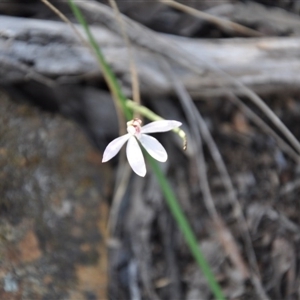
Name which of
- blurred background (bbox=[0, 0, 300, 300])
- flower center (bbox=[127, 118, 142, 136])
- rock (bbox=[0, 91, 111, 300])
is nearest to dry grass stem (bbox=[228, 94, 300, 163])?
blurred background (bbox=[0, 0, 300, 300])

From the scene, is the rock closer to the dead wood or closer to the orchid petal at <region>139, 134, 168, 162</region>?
the dead wood

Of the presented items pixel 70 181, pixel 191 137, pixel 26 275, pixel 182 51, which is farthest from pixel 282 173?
pixel 26 275

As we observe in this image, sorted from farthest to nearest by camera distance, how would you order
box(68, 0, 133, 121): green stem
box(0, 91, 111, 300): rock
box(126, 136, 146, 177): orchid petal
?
1. box(0, 91, 111, 300): rock
2. box(68, 0, 133, 121): green stem
3. box(126, 136, 146, 177): orchid petal

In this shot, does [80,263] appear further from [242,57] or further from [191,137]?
[242,57]

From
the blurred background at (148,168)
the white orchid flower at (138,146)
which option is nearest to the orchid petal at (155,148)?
the white orchid flower at (138,146)

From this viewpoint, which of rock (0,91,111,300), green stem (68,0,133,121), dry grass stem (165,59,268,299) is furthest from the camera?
dry grass stem (165,59,268,299)

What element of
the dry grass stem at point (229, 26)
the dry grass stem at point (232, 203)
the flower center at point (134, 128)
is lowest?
the dry grass stem at point (232, 203)

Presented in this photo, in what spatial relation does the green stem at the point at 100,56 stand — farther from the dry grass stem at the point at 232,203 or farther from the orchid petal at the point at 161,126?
the dry grass stem at the point at 232,203

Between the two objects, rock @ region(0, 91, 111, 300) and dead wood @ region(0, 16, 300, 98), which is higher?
dead wood @ region(0, 16, 300, 98)
